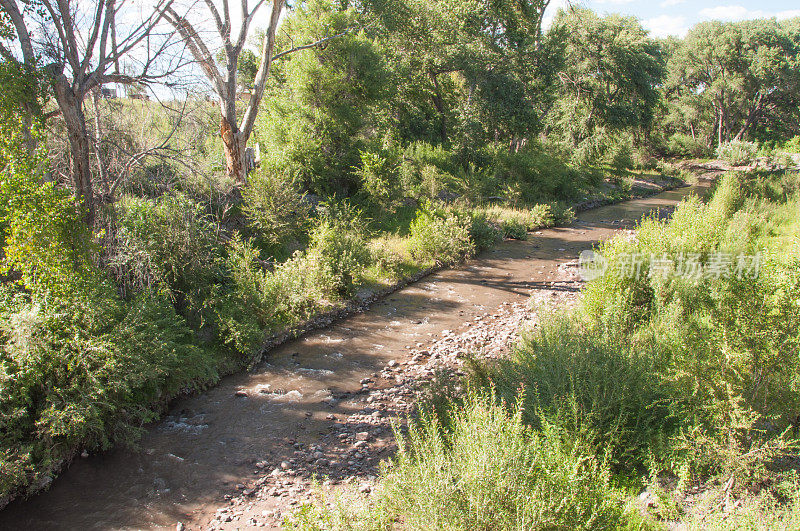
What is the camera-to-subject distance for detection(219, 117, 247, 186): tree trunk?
1290cm

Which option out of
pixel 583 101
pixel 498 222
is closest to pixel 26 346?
pixel 498 222

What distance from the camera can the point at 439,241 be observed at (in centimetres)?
1366

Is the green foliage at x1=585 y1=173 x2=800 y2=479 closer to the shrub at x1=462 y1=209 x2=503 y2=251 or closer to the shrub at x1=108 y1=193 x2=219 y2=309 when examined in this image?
the shrub at x1=108 y1=193 x2=219 y2=309

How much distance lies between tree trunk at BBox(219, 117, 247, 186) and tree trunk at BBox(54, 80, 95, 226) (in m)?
5.06

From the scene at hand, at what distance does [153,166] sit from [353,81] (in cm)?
741

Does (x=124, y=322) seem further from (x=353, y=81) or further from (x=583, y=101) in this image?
(x=583, y=101)

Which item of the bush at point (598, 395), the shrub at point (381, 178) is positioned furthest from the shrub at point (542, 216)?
the bush at point (598, 395)

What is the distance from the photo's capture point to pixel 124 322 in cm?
656

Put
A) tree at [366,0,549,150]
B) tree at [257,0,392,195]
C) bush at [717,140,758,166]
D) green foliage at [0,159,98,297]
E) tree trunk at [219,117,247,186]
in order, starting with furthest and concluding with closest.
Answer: bush at [717,140,758,166], tree at [366,0,549,150], tree at [257,0,392,195], tree trunk at [219,117,247,186], green foliage at [0,159,98,297]

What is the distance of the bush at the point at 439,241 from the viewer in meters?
13.6

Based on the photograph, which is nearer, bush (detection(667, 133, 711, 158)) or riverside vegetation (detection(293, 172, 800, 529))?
riverside vegetation (detection(293, 172, 800, 529))

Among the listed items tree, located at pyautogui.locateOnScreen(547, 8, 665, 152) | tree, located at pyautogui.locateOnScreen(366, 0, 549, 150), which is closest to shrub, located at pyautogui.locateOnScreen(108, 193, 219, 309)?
tree, located at pyautogui.locateOnScreen(366, 0, 549, 150)

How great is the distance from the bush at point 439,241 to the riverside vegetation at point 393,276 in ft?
0.22

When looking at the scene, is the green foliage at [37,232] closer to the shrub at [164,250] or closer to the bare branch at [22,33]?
the shrub at [164,250]
